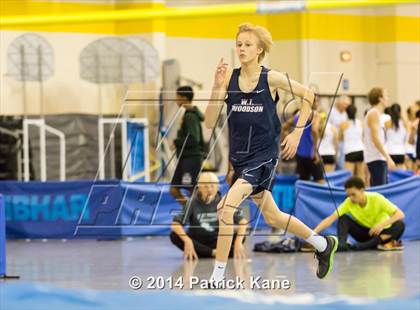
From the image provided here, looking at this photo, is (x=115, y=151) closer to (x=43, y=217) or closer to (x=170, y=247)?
(x=43, y=217)

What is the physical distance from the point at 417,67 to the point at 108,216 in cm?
942

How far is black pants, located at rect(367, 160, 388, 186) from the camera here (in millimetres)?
14430

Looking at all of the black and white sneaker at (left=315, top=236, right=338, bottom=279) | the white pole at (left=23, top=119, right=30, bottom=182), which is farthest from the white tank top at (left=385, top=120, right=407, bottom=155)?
the black and white sneaker at (left=315, top=236, right=338, bottom=279)

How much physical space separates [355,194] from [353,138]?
14.4 feet

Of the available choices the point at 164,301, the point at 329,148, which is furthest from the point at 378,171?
the point at 164,301

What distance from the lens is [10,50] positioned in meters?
19.0

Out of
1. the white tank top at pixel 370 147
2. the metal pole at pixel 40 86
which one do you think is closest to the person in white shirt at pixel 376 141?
the white tank top at pixel 370 147

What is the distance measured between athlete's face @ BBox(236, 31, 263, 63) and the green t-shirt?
554cm

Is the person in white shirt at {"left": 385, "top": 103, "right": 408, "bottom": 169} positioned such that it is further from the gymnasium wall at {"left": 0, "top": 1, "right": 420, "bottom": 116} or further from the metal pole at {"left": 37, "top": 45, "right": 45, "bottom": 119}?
the metal pole at {"left": 37, "top": 45, "right": 45, "bottom": 119}

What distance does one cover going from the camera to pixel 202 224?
12586 mm

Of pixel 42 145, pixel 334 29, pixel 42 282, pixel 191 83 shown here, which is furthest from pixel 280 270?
pixel 334 29

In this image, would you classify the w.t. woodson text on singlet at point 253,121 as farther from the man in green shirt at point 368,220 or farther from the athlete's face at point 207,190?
the man in green shirt at point 368,220

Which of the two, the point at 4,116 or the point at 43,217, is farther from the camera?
the point at 4,116

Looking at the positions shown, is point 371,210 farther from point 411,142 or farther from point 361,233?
point 411,142
